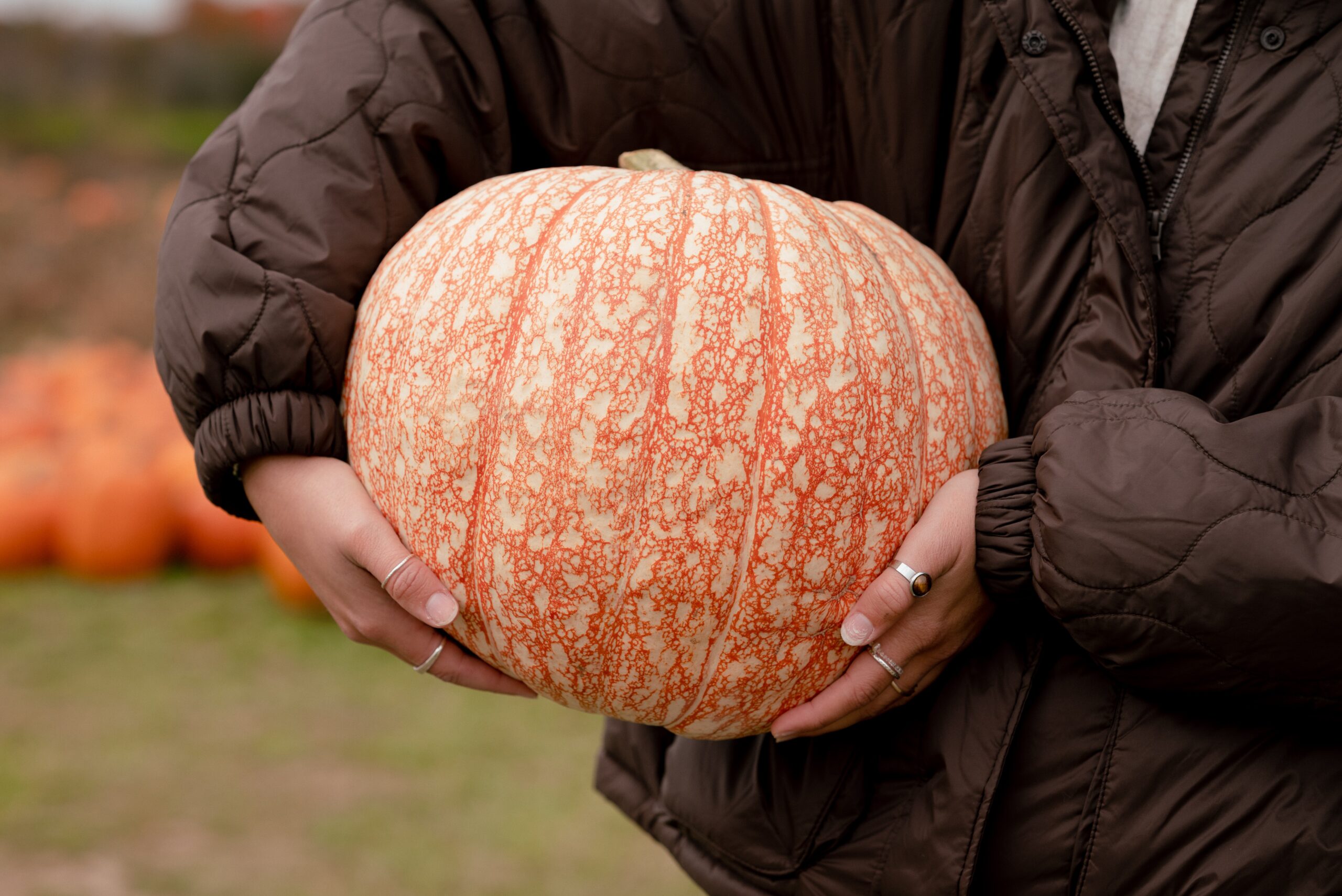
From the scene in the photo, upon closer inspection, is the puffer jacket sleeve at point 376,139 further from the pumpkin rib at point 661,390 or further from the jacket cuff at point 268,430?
the pumpkin rib at point 661,390

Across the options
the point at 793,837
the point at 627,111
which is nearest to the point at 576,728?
the point at 793,837

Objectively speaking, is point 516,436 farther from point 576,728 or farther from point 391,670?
point 391,670

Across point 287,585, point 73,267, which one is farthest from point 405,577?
point 73,267

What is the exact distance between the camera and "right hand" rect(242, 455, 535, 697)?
1280 millimetres

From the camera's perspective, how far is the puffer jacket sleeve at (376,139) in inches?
52.4

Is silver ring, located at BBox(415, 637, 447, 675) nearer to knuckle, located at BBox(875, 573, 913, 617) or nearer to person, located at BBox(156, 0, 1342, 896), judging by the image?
person, located at BBox(156, 0, 1342, 896)

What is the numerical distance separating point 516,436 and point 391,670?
257 cm

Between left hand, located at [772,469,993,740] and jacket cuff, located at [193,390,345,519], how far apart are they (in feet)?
2.15

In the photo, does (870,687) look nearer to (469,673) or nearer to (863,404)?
(863,404)

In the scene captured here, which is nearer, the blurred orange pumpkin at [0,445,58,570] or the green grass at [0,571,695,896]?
the green grass at [0,571,695,896]

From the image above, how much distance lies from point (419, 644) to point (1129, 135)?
1.05 meters

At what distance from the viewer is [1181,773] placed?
120 cm

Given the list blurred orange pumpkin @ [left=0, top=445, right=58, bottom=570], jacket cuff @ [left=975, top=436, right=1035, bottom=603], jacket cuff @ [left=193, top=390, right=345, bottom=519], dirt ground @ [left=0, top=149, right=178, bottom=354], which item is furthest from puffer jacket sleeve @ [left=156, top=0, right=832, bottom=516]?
dirt ground @ [left=0, top=149, right=178, bottom=354]

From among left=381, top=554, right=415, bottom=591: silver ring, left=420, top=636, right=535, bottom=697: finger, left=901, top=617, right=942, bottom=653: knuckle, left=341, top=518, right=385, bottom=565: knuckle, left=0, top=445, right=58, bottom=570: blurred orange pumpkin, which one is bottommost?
left=0, top=445, right=58, bottom=570: blurred orange pumpkin
